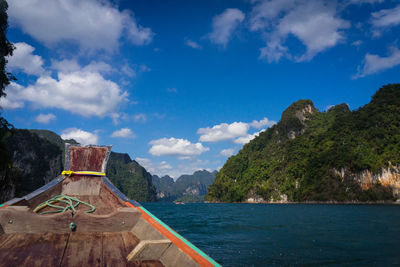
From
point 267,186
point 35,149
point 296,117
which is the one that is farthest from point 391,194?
point 35,149

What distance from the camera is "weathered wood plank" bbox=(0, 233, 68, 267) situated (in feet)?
8.03

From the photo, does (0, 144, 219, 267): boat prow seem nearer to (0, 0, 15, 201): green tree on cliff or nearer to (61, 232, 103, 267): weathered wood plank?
(61, 232, 103, 267): weathered wood plank

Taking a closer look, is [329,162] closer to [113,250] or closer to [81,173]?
[81,173]

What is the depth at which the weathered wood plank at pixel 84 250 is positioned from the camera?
255 cm

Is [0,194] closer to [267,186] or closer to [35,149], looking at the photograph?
[267,186]

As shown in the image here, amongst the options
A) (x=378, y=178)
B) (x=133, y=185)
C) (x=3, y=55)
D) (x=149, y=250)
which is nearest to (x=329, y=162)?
(x=378, y=178)

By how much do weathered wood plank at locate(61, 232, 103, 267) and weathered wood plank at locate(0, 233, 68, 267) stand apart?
79 millimetres

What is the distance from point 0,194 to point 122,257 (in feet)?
73.7

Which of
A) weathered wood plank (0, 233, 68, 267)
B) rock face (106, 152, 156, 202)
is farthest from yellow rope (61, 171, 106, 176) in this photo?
rock face (106, 152, 156, 202)

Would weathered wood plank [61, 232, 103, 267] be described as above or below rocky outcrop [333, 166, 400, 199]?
below

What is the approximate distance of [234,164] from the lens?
125750 millimetres

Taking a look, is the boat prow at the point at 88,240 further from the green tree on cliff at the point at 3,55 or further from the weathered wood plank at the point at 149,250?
the green tree on cliff at the point at 3,55

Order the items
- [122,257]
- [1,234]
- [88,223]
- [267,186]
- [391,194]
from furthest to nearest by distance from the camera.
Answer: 1. [267,186]
2. [391,194]
3. [88,223]
4. [1,234]
5. [122,257]

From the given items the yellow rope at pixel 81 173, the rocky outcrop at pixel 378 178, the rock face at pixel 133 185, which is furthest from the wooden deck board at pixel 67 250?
the rock face at pixel 133 185
